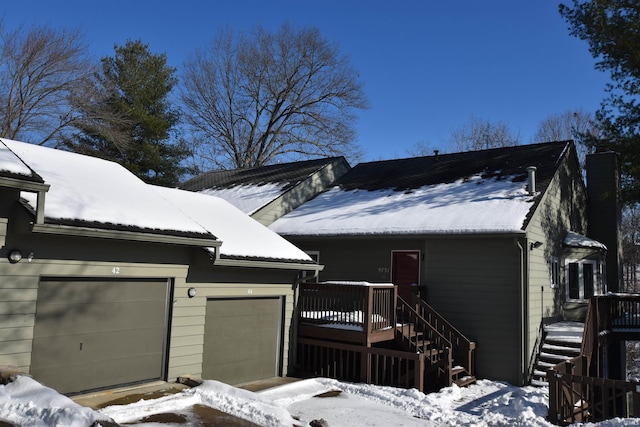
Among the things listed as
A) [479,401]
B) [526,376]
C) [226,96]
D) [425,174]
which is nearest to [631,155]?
[425,174]

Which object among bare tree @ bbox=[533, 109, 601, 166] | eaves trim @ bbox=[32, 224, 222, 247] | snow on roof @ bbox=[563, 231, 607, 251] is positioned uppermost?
bare tree @ bbox=[533, 109, 601, 166]

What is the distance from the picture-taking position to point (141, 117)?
2708 cm

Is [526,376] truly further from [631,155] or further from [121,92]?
[121,92]

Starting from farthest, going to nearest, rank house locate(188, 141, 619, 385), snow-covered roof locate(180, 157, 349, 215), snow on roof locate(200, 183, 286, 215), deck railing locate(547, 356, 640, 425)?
Answer: snow-covered roof locate(180, 157, 349, 215) → snow on roof locate(200, 183, 286, 215) → house locate(188, 141, 619, 385) → deck railing locate(547, 356, 640, 425)

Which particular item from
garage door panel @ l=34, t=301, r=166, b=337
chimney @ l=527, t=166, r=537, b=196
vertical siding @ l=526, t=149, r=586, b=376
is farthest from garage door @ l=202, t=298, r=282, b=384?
chimney @ l=527, t=166, r=537, b=196

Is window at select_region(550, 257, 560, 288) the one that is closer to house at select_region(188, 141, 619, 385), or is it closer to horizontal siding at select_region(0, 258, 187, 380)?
house at select_region(188, 141, 619, 385)

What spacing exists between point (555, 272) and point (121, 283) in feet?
37.2

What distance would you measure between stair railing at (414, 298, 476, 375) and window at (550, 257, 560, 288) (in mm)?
3616

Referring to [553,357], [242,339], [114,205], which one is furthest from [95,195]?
[553,357]

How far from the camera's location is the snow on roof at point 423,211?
1187cm

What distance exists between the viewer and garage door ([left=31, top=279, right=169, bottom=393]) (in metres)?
6.70

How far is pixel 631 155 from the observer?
14148 mm

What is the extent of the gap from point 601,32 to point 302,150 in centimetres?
1974

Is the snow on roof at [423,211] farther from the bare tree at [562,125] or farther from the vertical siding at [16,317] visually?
the bare tree at [562,125]
